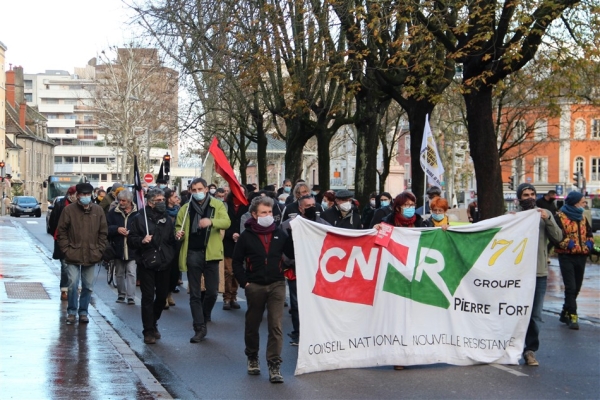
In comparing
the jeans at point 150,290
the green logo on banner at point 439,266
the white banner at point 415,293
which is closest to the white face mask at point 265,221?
the white banner at point 415,293

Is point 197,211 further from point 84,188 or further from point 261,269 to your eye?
point 261,269

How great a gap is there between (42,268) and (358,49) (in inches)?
335

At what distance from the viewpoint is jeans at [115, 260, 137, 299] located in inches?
602

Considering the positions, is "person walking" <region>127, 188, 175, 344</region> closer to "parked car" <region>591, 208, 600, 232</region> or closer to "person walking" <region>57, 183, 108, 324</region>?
"person walking" <region>57, 183, 108, 324</region>

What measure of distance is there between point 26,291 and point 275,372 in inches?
326

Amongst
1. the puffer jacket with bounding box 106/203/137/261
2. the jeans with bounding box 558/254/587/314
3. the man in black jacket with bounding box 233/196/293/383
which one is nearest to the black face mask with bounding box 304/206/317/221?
the man in black jacket with bounding box 233/196/293/383

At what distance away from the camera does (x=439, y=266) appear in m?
10.2

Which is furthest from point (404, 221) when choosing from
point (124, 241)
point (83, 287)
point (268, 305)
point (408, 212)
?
point (124, 241)

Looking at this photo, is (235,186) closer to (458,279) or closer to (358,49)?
(458,279)

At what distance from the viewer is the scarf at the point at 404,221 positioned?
35.0ft

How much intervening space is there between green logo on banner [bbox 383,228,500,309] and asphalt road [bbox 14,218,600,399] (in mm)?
750

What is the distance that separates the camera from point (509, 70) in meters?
18.2

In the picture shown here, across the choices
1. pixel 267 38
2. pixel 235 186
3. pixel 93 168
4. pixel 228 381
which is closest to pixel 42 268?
pixel 267 38

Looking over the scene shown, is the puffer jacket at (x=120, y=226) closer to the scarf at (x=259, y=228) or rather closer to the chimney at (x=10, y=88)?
the scarf at (x=259, y=228)
